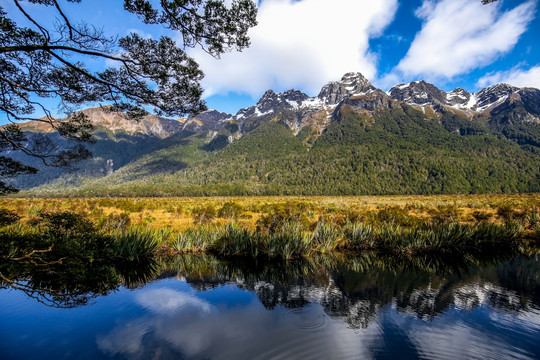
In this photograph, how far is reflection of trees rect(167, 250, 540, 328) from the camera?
22.4ft

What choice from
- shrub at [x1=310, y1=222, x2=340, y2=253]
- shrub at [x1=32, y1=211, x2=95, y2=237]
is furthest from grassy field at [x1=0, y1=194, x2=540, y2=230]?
shrub at [x1=32, y1=211, x2=95, y2=237]

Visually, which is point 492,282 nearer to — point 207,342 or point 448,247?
point 448,247

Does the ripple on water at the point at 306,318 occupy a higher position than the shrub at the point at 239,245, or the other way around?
the shrub at the point at 239,245

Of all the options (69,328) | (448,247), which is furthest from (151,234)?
(448,247)

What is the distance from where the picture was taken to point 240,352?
4.88 meters

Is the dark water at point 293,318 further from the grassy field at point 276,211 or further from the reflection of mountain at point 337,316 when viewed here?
the grassy field at point 276,211

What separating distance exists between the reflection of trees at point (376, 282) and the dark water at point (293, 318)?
0.15 feet

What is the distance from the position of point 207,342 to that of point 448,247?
1268cm

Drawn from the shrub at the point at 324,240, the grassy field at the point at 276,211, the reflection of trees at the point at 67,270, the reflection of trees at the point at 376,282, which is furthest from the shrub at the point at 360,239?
the reflection of trees at the point at 67,270

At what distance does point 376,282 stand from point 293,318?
3.84 metres

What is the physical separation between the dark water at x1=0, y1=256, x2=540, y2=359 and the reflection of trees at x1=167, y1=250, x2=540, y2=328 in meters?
0.05

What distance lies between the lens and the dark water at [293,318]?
16.2ft

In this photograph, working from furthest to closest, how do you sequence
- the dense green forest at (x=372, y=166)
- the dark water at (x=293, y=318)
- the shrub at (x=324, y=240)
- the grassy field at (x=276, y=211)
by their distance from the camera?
the dense green forest at (x=372, y=166)
the grassy field at (x=276, y=211)
the shrub at (x=324, y=240)
the dark water at (x=293, y=318)

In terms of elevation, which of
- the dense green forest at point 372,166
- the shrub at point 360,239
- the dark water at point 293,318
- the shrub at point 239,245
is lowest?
the dark water at point 293,318
